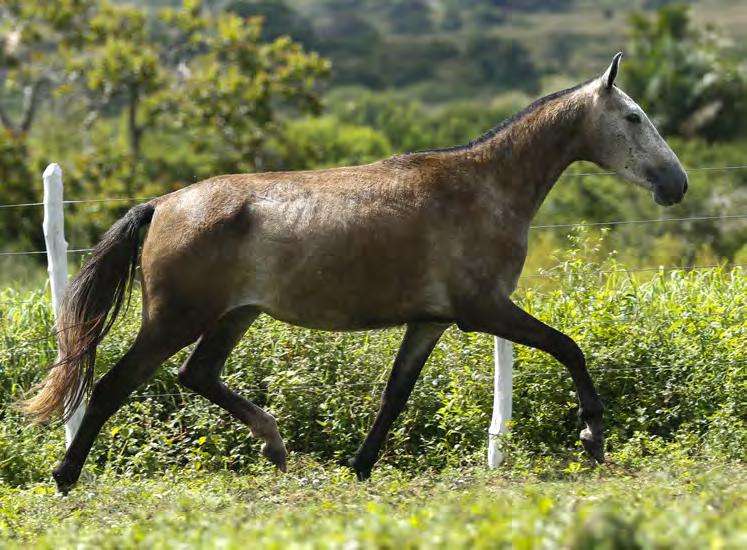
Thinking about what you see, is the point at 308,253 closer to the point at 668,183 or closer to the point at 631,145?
the point at 631,145

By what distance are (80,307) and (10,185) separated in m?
15.0

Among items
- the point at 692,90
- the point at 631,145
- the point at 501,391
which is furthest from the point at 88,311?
the point at 692,90

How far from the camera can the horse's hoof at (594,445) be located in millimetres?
6828

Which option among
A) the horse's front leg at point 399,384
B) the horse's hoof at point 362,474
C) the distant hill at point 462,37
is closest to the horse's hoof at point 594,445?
the horse's front leg at point 399,384

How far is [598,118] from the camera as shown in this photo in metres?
6.89

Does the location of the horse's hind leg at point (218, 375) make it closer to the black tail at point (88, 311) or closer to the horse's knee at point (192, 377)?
the horse's knee at point (192, 377)

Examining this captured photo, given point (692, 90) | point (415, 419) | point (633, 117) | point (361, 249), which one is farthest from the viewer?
point (692, 90)

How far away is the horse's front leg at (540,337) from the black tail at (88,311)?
6.39 feet

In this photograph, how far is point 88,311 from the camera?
6957mm

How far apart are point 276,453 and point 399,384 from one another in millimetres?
869

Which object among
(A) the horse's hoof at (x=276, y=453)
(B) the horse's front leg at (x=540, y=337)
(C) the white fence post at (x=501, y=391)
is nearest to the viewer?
(B) the horse's front leg at (x=540, y=337)

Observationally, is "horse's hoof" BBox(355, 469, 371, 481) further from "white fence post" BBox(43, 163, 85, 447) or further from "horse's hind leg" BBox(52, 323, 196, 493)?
"white fence post" BBox(43, 163, 85, 447)

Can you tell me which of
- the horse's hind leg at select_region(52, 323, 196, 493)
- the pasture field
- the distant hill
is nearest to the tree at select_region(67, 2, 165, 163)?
the pasture field

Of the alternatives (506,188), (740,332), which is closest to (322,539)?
(506,188)
